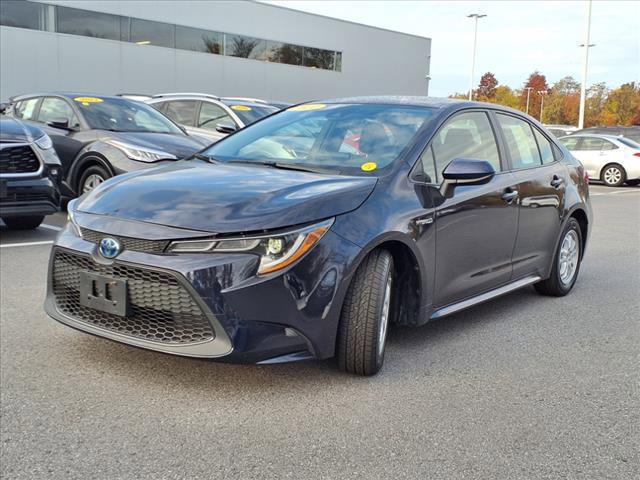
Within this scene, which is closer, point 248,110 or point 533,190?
point 533,190

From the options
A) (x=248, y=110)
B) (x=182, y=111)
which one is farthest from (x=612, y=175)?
(x=182, y=111)

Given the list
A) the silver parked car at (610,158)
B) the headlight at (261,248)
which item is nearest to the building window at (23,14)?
the silver parked car at (610,158)

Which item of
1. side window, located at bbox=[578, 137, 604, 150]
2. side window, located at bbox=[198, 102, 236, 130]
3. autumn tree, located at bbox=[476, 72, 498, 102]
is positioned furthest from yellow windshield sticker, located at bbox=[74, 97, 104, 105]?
autumn tree, located at bbox=[476, 72, 498, 102]

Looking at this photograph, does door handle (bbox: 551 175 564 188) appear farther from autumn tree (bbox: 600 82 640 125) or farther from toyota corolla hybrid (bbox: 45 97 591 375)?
autumn tree (bbox: 600 82 640 125)

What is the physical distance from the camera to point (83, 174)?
827cm

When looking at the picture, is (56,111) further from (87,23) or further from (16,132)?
(87,23)

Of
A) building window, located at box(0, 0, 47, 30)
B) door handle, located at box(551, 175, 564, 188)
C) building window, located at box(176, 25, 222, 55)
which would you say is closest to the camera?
door handle, located at box(551, 175, 564, 188)

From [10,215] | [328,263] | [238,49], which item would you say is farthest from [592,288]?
[238,49]

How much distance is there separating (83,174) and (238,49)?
972 inches

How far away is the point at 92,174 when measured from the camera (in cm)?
820

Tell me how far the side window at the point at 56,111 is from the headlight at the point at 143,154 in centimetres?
115

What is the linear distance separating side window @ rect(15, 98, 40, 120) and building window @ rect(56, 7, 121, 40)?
17.1 m

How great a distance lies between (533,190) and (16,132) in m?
5.20

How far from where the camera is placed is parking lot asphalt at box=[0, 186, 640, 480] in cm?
265
